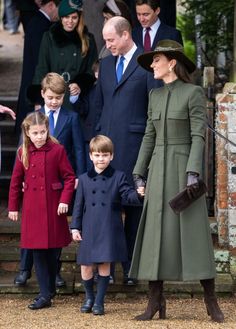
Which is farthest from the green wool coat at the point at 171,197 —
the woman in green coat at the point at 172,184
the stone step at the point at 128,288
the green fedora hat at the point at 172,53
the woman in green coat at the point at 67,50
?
the woman in green coat at the point at 67,50

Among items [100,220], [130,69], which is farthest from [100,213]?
[130,69]

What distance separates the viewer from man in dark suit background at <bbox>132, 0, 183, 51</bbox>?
35.2 ft

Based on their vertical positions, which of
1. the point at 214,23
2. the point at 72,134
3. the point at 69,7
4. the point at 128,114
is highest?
the point at 214,23

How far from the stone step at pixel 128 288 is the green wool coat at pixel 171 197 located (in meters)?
0.99

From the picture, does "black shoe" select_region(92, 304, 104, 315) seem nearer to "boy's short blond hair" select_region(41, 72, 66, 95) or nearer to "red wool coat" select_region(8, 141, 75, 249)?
"red wool coat" select_region(8, 141, 75, 249)

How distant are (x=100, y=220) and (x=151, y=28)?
2.34m

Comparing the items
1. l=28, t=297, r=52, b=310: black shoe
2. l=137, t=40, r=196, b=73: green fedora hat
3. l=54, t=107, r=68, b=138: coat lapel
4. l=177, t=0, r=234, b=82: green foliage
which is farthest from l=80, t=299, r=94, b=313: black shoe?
l=177, t=0, r=234, b=82: green foliage

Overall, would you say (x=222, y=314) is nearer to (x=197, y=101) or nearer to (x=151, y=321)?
(x=151, y=321)

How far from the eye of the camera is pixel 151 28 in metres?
10.9

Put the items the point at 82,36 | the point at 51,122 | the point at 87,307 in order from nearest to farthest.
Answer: the point at 87,307, the point at 51,122, the point at 82,36

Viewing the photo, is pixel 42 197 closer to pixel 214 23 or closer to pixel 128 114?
pixel 128 114

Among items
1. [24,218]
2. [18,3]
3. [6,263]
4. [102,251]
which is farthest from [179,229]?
[18,3]

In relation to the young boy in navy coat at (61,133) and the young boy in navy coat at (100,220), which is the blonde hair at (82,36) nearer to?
the young boy in navy coat at (61,133)

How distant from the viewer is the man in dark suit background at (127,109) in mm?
9703
